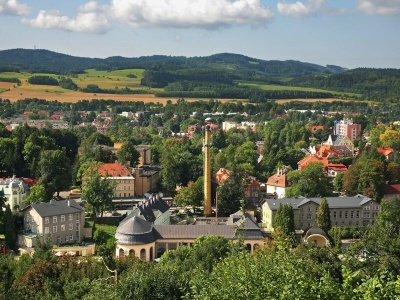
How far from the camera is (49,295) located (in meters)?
22.6

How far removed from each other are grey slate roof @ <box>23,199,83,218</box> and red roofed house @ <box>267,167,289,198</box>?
19025mm

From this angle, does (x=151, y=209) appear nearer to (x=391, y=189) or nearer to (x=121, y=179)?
(x=121, y=179)

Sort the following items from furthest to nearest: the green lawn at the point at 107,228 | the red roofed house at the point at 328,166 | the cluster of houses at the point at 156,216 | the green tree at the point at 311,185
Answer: the red roofed house at the point at 328,166, the green tree at the point at 311,185, the green lawn at the point at 107,228, the cluster of houses at the point at 156,216

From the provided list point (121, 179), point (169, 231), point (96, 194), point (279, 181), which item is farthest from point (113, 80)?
point (169, 231)

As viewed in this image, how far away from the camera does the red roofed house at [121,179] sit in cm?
5100

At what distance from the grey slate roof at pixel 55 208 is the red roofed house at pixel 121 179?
10.1 meters

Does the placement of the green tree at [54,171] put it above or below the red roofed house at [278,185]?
above

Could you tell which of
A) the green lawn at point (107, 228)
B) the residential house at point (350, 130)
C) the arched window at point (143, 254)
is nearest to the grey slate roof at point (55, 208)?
the green lawn at point (107, 228)

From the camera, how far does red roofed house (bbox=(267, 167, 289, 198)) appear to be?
52500 millimetres

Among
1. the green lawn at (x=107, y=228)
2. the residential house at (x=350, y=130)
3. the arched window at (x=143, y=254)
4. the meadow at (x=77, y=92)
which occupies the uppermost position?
the meadow at (x=77, y=92)

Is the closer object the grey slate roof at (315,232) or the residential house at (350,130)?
the grey slate roof at (315,232)

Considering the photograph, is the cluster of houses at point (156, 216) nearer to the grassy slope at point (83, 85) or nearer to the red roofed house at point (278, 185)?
the red roofed house at point (278, 185)

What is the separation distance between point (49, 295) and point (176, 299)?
16.8ft

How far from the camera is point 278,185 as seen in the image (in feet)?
174
